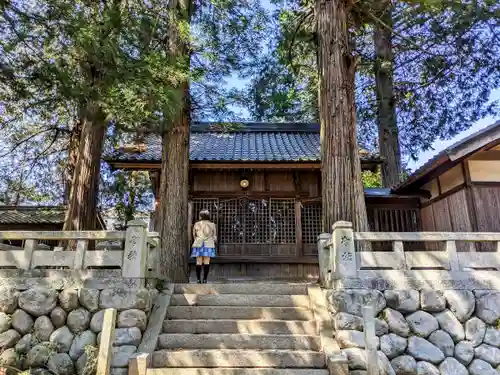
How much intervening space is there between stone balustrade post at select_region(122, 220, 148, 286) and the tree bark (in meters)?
1.60

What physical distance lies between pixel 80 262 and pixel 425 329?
5.31 metres

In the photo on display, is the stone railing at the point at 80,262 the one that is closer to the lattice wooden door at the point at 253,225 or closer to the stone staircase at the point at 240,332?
the stone staircase at the point at 240,332

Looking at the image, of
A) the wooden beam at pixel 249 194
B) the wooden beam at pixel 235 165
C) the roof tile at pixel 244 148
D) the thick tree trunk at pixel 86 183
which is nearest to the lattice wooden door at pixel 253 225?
the wooden beam at pixel 249 194

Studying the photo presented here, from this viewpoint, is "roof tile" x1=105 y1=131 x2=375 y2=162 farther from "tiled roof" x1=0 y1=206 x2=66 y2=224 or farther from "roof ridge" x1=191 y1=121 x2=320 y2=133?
"tiled roof" x1=0 y1=206 x2=66 y2=224

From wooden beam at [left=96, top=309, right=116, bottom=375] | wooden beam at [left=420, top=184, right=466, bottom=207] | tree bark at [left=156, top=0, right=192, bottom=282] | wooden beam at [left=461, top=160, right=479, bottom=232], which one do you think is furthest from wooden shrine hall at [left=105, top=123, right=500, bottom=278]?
wooden beam at [left=96, top=309, right=116, bottom=375]

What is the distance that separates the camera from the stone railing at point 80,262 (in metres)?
5.76

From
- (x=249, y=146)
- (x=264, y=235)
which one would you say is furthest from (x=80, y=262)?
(x=249, y=146)

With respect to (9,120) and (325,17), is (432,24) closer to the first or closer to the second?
(325,17)

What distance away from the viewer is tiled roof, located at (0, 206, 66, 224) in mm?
14211

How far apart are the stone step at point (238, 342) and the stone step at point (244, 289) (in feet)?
3.90

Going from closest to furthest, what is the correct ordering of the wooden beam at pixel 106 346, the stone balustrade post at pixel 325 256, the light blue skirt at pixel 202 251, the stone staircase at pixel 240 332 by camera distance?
the wooden beam at pixel 106 346
the stone staircase at pixel 240 332
the stone balustrade post at pixel 325 256
the light blue skirt at pixel 202 251

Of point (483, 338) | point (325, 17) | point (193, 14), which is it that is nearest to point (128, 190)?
point (193, 14)

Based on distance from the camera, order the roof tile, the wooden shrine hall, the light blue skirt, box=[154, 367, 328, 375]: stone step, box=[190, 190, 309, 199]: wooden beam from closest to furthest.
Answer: box=[154, 367, 328, 375]: stone step
the light blue skirt
the wooden shrine hall
the roof tile
box=[190, 190, 309, 199]: wooden beam

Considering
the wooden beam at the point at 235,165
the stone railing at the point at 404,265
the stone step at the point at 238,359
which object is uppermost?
the wooden beam at the point at 235,165
